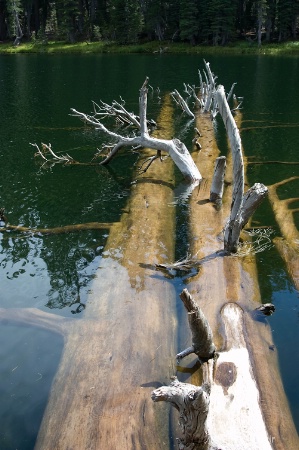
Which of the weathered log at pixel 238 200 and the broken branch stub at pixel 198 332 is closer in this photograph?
the broken branch stub at pixel 198 332

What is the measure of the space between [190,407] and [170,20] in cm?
8062

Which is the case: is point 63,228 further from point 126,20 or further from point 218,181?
point 126,20

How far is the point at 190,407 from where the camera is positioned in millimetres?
5652

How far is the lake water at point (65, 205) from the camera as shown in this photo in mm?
8891

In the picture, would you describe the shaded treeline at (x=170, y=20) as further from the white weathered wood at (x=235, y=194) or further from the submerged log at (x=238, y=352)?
the submerged log at (x=238, y=352)

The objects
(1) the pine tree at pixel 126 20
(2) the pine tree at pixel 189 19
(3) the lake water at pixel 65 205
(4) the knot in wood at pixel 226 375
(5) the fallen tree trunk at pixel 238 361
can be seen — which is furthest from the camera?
(1) the pine tree at pixel 126 20

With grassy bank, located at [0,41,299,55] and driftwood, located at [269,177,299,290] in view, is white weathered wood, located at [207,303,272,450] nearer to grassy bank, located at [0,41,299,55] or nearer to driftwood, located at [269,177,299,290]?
driftwood, located at [269,177,299,290]

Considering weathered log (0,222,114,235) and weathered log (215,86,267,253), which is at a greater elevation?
weathered log (215,86,267,253)

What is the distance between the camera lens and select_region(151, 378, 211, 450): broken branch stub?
220 inches

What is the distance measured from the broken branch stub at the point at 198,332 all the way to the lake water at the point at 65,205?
1.59 metres

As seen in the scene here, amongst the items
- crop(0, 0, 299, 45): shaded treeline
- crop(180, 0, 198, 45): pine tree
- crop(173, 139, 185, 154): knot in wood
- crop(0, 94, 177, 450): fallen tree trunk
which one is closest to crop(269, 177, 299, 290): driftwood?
crop(0, 94, 177, 450): fallen tree trunk

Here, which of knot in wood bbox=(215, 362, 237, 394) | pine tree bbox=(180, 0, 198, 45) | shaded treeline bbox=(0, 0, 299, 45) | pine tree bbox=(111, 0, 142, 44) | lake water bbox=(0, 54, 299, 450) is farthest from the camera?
pine tree bbox=(111, 0, 142, 44)

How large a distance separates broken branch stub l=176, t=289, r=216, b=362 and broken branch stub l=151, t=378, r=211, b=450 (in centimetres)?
186

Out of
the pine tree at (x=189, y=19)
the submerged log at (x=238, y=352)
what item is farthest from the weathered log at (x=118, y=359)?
the pine tree at (x=189, y=19)
